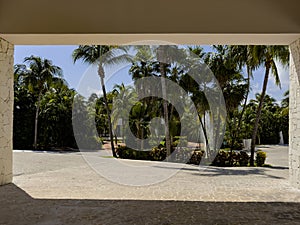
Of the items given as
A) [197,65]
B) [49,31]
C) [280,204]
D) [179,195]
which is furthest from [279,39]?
[197,65]

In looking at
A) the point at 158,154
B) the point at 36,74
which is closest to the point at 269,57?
the point at 158,154

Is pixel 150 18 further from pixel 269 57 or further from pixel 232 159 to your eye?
pixel 232 159

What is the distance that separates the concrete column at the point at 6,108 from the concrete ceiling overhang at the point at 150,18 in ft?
2.27

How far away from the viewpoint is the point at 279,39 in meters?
5.54

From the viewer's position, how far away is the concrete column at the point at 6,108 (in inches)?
224

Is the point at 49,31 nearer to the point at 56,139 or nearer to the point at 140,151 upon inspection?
the point at 140,151

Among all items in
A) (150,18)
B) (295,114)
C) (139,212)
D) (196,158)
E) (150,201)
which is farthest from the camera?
(196,158)

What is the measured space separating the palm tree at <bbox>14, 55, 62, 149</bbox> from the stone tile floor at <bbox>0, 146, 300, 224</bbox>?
38.3 feet

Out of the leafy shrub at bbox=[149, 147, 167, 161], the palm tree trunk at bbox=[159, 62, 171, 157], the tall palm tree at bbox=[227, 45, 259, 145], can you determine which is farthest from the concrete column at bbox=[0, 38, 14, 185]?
the leafy shrub at bbox=[149, 147, 167, 161]

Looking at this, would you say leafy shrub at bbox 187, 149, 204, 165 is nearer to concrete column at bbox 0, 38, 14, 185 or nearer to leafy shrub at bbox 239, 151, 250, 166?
leafy shrub at bbox 239, 151, 250, 166

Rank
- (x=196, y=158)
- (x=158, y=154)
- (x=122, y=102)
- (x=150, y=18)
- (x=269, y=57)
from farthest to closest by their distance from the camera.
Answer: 1. (x=122, y=102)
2. (x=158, y=154)
3. (x=196, y=158)
4. (x=269, y=57)
5. (x=150, y=18)

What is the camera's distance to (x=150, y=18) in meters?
5.21

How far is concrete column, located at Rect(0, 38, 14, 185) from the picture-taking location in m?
5.68

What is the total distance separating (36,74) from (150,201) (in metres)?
14.7
